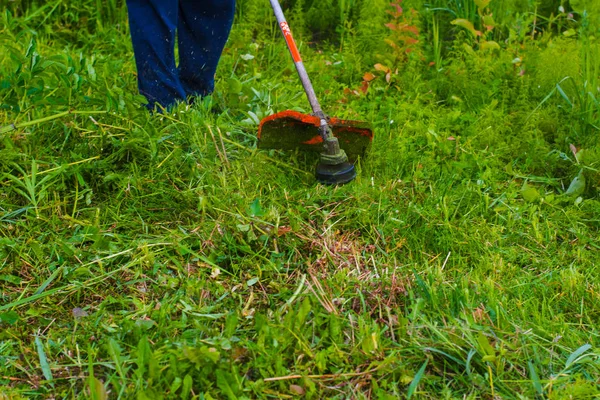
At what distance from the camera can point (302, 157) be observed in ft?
9.95

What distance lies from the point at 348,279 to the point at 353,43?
2123 millimetres

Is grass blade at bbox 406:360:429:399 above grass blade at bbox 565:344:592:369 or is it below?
above

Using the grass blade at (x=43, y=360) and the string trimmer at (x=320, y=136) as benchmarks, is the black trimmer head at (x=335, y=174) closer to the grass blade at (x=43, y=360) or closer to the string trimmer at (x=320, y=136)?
the string trimmer at (x=320, y=136)

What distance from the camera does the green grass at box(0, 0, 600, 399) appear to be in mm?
1910

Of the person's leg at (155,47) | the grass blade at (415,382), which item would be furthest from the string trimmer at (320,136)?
the grass blade at (415,382)

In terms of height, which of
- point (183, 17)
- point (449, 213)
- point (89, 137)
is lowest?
point (449, 213)

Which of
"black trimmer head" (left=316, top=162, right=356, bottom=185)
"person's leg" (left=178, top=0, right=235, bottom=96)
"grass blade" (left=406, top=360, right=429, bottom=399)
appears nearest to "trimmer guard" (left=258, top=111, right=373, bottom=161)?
"black trimmer head" (left=316, top=162, right=356, bottom=185)

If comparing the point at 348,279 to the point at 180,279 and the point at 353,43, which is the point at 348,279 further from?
the point at 353,43

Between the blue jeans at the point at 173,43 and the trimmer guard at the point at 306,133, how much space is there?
0.58 metres

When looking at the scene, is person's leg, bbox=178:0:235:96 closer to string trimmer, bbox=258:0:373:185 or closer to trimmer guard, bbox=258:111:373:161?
string trimmer, bbox=258:0:373:185

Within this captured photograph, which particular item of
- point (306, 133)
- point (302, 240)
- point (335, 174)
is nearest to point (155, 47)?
point (306, 133)

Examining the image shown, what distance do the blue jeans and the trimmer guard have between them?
58cm

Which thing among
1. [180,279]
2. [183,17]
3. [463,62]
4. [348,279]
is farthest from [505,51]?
[180,279]

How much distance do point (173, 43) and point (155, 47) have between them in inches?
4.5
